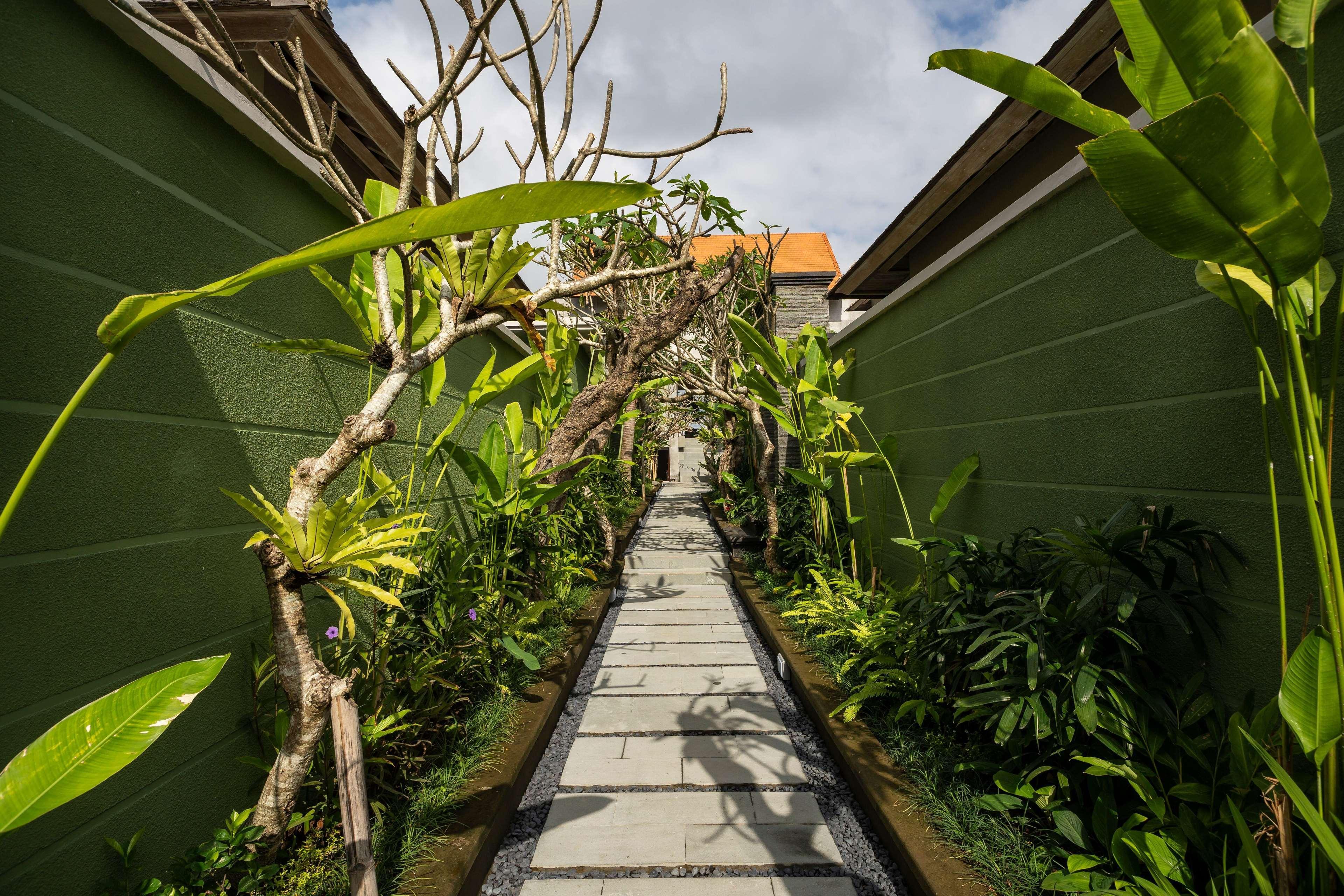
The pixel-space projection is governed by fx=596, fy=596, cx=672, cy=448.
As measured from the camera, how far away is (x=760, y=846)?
1969mm

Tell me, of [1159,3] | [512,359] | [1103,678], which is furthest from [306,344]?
[512,359]

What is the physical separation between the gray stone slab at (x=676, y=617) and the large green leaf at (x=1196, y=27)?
4025 mm

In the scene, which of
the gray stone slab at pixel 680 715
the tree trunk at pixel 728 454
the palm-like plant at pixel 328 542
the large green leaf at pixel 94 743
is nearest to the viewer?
the large green leaf at pixel 94 743

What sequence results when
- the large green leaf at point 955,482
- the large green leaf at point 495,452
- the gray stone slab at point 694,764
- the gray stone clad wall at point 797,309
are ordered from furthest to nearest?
the gray stone clad wall at point 797,309 → the large green leaf at point 495,452 → the large green leaf at point 955,482 → the gray stone slab at point 694,764

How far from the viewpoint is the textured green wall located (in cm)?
113

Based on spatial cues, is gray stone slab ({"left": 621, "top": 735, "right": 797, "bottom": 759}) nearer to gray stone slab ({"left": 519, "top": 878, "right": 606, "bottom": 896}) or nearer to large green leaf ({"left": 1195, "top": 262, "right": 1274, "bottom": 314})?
gray stone slab ({"left": 519, "top": 878, "right": 606, "bottom": 896})

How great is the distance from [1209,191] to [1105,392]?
112 cm

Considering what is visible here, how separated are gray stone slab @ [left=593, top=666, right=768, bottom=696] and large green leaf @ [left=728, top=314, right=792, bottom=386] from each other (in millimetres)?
1741

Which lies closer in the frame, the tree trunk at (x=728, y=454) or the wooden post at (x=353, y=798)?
the wooden post at (x=353, y=798)

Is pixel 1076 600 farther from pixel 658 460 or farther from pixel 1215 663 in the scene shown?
pixel 658 460

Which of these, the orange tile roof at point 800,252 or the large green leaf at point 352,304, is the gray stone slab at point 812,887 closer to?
the large green leaf at point 352,304

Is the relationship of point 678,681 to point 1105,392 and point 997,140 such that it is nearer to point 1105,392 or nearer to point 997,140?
point 1105,392

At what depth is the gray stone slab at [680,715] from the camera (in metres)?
2.83

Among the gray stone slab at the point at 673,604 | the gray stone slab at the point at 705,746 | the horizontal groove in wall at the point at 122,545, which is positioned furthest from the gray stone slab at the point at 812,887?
the gray stone slab at the point at 673,604
